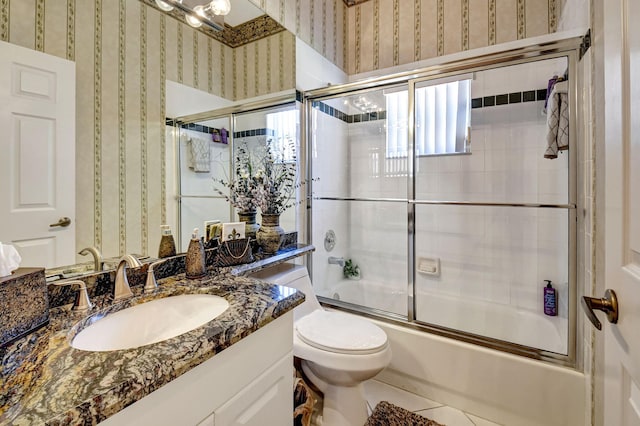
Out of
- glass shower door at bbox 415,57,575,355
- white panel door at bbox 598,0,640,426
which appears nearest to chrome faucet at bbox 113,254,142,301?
white panel door at bbox 598,0,640,426

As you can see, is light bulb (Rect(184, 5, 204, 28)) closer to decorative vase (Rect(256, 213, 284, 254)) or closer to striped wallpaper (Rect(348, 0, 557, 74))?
decorative vase (Rect(256, 213, 284, 254))

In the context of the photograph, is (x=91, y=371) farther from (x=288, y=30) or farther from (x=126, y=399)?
(x=288, y=30)

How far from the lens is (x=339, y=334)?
1457 millimetres

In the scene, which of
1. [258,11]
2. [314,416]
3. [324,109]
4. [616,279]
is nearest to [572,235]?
[616,279]

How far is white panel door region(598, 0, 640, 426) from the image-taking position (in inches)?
21.5

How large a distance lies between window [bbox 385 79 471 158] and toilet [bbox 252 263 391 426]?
57.7 inches

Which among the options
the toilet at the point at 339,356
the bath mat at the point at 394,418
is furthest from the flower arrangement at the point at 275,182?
the bath mat at the point at 394,418

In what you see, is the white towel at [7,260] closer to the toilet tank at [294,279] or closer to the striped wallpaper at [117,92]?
the striped wallpaper at [117,92]

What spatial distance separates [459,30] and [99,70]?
2.30 metres

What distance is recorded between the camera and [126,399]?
501mm

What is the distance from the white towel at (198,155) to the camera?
136 cm

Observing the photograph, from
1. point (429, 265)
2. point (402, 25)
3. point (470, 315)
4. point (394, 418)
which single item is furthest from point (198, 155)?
point (470, 315)

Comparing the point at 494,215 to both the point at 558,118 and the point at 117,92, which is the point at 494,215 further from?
the point at 117,92

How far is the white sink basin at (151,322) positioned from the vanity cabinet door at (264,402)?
0.24 meters
